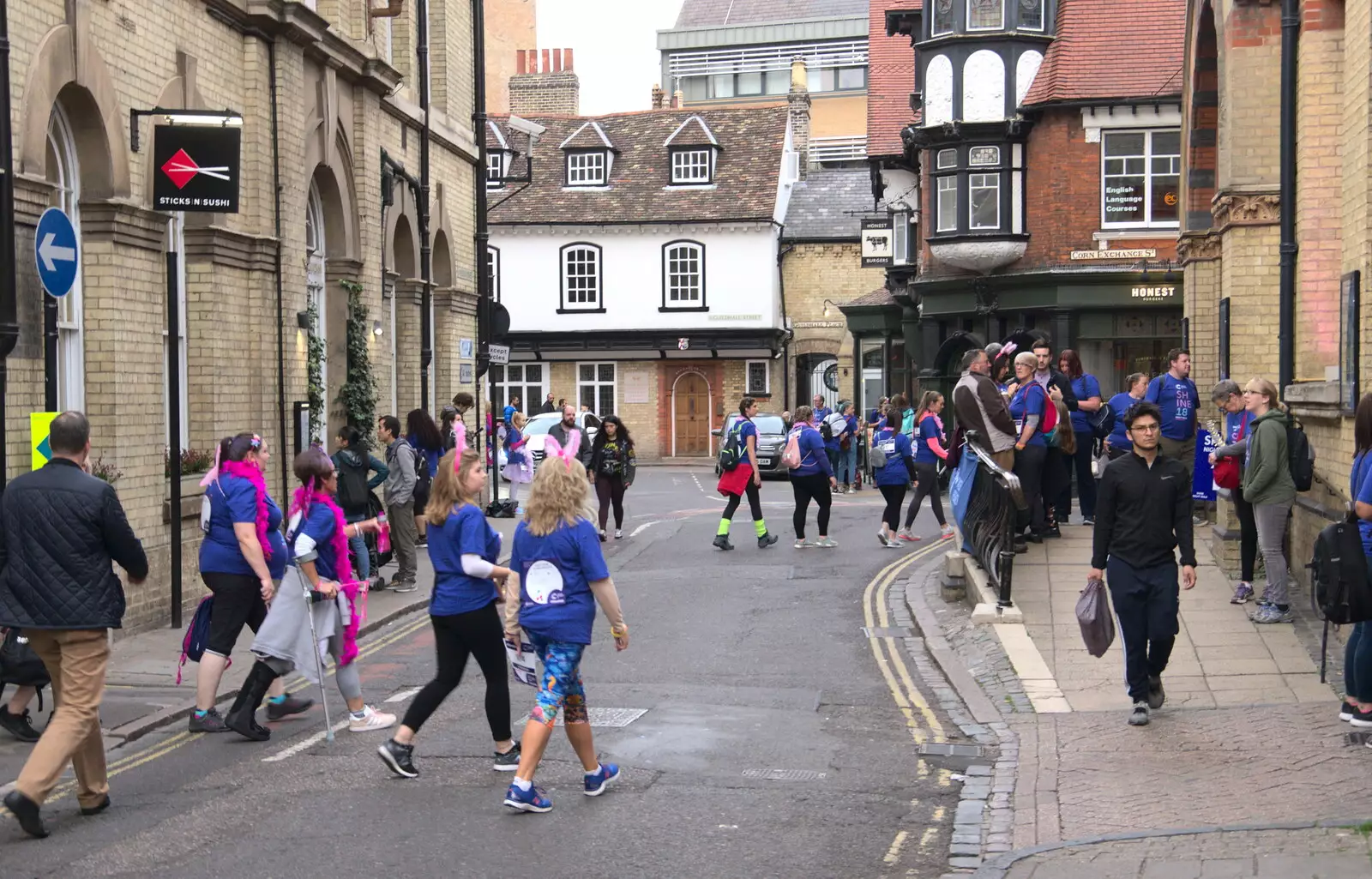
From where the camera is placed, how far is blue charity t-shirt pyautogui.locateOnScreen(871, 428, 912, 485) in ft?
64.2

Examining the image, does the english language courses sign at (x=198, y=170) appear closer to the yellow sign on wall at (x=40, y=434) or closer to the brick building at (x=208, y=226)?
the brick building at (x=208, y=226)

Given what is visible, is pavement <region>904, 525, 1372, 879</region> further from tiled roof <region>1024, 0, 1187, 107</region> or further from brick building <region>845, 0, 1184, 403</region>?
tiled roof <region>1024, 0, 1187, 107</region>

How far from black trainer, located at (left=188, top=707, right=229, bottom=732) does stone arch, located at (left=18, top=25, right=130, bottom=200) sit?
15.9ft

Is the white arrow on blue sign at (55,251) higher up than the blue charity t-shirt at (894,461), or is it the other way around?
the white arrow on blue sign at (55,251)

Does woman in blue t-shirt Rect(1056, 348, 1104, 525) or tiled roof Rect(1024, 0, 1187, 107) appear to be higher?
tiled roof Rect(1024, 0, 1187, 107)

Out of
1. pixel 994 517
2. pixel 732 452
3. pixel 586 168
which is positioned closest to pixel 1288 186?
pixel 994 517

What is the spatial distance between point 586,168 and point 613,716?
140 feet

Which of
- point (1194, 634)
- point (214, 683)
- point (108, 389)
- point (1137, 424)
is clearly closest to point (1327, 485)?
point (1194, 634)

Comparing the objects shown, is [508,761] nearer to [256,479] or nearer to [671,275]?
[256,479]

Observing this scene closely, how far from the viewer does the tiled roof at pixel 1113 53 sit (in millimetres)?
30125

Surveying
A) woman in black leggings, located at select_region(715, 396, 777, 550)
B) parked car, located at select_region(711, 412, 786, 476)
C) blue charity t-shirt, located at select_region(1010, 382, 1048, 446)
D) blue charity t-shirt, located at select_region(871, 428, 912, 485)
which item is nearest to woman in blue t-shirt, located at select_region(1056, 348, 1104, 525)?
blue charity t-shirt, located at select_region(1010, 382, 1048, 446)

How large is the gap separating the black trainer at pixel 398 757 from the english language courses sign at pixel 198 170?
6.71 m

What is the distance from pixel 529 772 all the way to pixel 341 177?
1352 centimetres

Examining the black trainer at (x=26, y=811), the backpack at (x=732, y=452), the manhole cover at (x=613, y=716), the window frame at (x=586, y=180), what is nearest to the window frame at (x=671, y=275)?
the window frame at (x=586, y=180)
